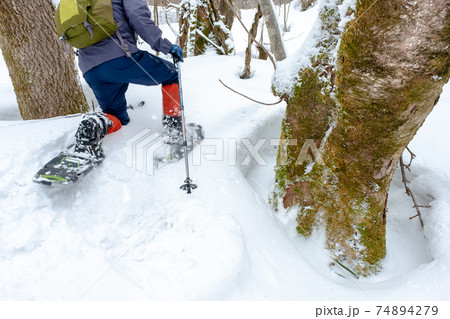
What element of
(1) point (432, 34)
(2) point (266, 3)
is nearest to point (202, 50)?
(2) point (266, 3)

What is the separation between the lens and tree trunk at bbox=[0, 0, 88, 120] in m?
2.70

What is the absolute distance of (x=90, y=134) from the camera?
→ 7.08ft

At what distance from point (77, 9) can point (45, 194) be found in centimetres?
139

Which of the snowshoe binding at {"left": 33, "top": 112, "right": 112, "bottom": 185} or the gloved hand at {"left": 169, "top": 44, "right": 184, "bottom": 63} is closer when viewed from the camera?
the snowshoe binding at {"left": 33, "top": 112, "right": 112, "bottom": 185}

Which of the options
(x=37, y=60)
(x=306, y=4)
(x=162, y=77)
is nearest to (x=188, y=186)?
(x=162, y=77)

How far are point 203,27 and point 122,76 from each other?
439 cm

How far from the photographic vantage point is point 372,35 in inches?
50.8

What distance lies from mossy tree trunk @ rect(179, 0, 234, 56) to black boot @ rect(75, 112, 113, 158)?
421cm

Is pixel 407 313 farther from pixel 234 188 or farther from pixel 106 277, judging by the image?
pixel 106 277

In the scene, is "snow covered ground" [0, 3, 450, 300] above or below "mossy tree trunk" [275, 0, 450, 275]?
below

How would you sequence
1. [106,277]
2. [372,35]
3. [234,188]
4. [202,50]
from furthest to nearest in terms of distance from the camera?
[202,50] → [234,188] → [106,277] → [372,35]

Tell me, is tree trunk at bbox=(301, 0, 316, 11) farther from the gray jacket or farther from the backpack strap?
the backpack strap

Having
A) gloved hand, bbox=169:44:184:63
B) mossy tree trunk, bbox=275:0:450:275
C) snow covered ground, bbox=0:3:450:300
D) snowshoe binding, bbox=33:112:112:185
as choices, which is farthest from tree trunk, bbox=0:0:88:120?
mossy tree trunk, bbox=275:0:450:275

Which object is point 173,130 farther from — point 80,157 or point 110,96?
point 80,157
